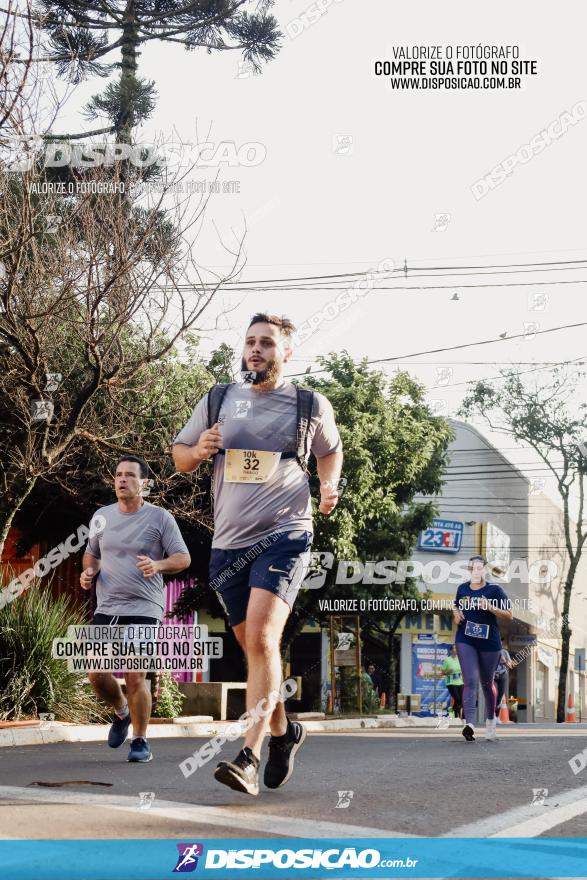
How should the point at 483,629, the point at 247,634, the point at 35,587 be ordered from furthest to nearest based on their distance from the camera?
the point at 35,587 < the point at 483,629 < the point at 247,634

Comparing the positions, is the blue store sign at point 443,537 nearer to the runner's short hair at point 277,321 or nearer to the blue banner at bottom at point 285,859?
the runner's short hair at point 277,321

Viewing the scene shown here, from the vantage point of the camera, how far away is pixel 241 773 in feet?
16.3

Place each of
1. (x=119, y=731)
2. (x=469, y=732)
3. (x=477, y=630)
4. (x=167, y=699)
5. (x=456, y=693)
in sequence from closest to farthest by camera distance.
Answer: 1. (x=119, y=731)
2. (x=477, y=630)
3. (x=469, y=732)
4. (x=167, y=699)
5. (x=456, y=693)

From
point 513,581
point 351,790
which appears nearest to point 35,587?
point 351,790

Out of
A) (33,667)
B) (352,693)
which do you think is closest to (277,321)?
(33,667)

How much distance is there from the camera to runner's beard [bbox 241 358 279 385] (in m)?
5.61

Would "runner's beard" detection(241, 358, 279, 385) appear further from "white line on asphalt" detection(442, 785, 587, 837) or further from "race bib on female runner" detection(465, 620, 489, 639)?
"race bib on female runner" detection(465, 620, 489, 639)

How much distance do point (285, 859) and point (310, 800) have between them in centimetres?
139

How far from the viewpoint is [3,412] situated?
53.3ft

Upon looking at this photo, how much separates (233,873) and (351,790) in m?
2.14

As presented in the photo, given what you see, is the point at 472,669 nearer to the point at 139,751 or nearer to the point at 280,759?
the point at 139,751

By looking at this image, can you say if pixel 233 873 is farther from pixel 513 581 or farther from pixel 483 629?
pixel 513 581

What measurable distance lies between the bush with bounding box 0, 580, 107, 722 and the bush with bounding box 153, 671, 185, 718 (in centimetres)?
366

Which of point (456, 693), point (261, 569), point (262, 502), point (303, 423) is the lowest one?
point (456, 693)
